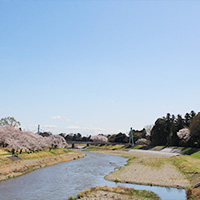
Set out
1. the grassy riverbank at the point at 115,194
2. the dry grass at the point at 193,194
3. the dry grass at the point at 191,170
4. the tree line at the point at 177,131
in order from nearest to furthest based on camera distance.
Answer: the dry grass at the point at 193,194 → the grassy riverbank at the point at 115,194 → the dry grass at the point at 191,170 → the tree line at the point at 177,131

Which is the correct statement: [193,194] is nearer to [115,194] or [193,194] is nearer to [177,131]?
[115,194]

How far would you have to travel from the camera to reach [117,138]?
184 meters

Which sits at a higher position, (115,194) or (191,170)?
(191,170)

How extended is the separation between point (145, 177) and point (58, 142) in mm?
85338

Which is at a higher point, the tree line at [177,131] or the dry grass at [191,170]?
the tree line at [177,131]

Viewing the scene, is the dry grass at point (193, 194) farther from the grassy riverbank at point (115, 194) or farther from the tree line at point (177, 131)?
the tree line at point (177, 131)

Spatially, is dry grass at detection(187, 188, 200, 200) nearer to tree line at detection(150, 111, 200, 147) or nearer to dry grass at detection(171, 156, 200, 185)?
dry grass at detection(171, 156, 200, 185)

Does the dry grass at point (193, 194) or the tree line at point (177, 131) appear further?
the tree line at point (177, 131)

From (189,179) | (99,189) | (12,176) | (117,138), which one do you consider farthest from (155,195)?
(117,138)

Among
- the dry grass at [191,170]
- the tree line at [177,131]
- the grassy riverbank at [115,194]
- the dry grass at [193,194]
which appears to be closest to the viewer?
the dry grass at [193,194]

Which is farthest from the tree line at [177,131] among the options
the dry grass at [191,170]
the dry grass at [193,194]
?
the dry grass at [193,194]

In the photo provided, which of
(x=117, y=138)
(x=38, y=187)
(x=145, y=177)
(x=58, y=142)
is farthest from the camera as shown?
(x=117, y=138)

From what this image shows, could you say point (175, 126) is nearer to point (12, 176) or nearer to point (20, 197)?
point (12, 176)

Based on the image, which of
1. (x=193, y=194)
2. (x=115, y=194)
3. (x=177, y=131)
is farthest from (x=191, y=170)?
(x=177, y=131)
